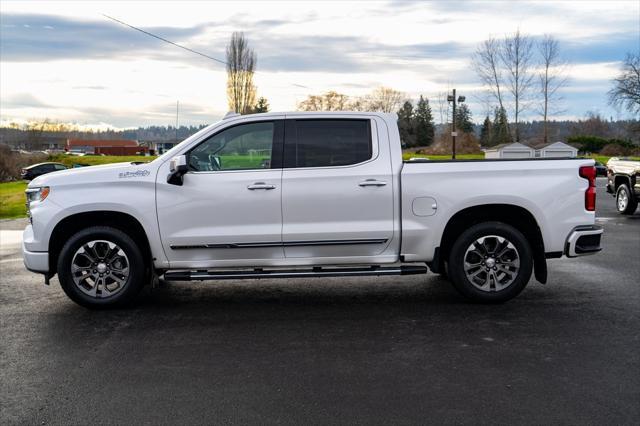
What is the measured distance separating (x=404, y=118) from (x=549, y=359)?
96.3 metres

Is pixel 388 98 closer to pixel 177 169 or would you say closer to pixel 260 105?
pixel 260 105

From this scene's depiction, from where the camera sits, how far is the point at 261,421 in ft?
12.7

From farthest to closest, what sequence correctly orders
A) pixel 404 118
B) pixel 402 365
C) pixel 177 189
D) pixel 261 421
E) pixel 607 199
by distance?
pixel 404 118, pixel 607 199, pixel 177 189, pixel 402 365, pixel 261 421

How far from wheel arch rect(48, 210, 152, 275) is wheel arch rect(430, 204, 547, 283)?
10.1 feet

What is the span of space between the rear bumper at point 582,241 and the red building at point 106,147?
120294mm

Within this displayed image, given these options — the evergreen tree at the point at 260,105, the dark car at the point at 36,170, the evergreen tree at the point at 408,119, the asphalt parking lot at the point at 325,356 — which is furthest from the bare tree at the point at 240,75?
the asphalt parking lot at the point at 325,356

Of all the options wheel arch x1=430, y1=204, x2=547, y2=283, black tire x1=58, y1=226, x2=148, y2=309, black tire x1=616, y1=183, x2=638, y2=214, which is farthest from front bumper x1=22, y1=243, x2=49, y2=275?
black tire x1=616, y1=183, x2=638, y2=214

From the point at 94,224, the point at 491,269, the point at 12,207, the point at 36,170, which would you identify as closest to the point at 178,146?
the point at 94,224

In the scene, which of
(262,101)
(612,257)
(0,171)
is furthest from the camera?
(262,101)

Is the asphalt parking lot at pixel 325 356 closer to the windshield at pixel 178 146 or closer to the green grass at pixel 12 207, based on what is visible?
the windshield at pixel 178 146

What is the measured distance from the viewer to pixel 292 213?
6.46 m

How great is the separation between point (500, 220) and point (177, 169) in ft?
11.4

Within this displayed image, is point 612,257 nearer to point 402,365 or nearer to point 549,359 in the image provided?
point 549,359

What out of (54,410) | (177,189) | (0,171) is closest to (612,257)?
(177,189)
